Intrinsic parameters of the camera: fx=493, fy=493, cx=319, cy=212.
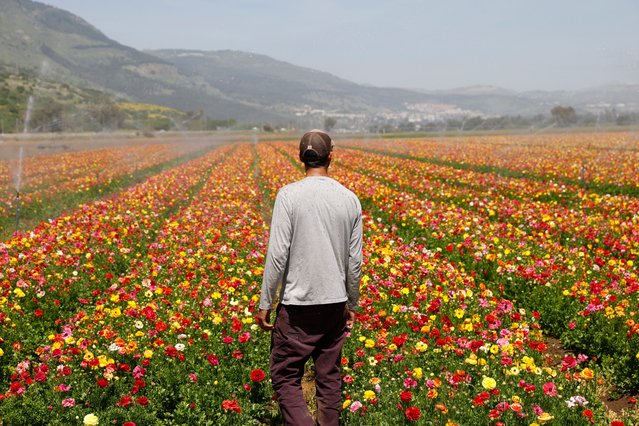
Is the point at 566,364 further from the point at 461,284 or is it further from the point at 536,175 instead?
the point at 536,175

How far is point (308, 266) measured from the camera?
350 centimetres

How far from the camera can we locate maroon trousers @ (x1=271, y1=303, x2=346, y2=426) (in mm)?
3547

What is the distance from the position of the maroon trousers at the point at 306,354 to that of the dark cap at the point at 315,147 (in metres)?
1.06

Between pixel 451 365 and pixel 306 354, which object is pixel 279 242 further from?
pixel 451 365

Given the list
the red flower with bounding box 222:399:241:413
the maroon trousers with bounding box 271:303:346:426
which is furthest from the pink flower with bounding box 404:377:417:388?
the red flower with bounding box 222:399:241:413

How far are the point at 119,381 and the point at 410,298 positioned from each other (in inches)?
141

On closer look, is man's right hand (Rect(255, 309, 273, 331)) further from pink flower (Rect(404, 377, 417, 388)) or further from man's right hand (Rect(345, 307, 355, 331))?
pink flower (Rect(404, 377, 417, 388))

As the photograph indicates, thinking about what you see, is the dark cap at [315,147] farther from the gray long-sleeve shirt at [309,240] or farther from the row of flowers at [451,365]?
the row of flowers at [451,365]

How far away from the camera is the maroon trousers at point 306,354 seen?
355 centimetres

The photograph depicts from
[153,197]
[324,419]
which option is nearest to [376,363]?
[324,419]

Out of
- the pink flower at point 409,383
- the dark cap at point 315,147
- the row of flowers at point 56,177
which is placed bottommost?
the pink flower at point 409,383

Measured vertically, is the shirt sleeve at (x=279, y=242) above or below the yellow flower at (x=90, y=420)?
above

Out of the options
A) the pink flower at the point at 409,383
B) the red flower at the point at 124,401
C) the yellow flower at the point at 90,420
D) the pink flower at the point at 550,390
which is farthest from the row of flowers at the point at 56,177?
the pink flower at the point at 550,390

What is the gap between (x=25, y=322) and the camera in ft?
19.9
